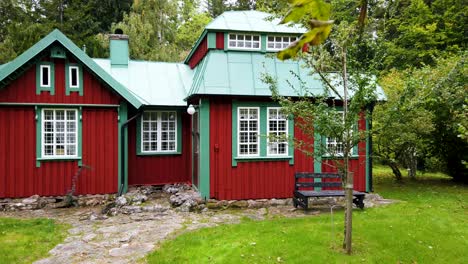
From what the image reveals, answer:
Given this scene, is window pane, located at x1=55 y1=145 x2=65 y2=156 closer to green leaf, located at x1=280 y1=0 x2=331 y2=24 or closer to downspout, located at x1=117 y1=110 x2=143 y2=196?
downspout, located at x1=117 y1=110 x2=143 y2=196

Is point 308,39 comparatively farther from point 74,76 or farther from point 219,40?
point 74,76

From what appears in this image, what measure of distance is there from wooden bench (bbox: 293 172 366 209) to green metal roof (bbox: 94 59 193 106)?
4926mm

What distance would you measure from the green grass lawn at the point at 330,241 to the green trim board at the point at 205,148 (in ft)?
6.58

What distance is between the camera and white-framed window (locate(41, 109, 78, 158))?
417 inches

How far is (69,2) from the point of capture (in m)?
29.5

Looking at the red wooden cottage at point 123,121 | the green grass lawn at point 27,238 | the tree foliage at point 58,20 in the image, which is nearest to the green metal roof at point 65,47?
the red wooden cottage at point 123,121

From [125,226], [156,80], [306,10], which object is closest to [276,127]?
[125,226]

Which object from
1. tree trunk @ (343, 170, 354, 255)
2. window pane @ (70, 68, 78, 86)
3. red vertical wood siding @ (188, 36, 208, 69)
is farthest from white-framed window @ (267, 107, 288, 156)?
window pane @ (70, 68, 78, 86)

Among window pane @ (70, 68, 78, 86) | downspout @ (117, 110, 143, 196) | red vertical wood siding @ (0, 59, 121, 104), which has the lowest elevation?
downspout @ (117, 110, 143, 196)

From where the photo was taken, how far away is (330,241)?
274 inches

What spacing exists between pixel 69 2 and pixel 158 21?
30.5 ft

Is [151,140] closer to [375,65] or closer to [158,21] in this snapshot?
[375,65]

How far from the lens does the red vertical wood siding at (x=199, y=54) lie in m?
11.9

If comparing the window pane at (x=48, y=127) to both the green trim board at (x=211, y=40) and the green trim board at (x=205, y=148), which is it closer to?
the green trim board at (x=205, y=148)
